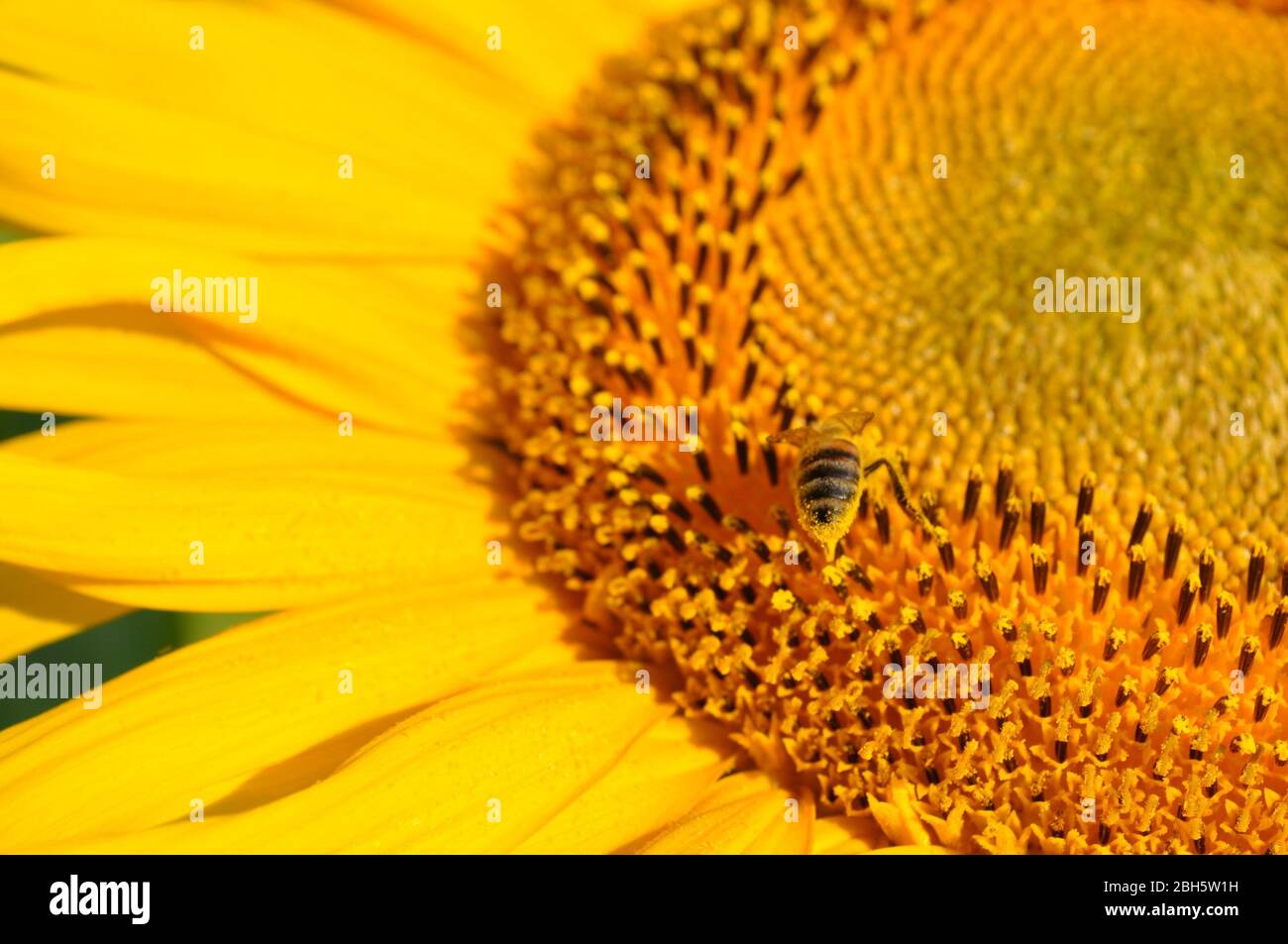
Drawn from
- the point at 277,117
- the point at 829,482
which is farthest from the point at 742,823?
the point at 277,117

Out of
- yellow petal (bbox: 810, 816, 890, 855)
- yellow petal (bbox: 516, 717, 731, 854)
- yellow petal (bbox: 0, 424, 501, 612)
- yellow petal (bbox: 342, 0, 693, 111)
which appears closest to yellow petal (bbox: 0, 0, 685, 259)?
yellow petal (bbox: 342, 0, 693, 111)

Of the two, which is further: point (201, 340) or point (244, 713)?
point (201, 340)

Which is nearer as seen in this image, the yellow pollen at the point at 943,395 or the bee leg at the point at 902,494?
the yellow pollen at the point at 943,395

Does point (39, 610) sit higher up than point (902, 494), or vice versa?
point (902, 494)

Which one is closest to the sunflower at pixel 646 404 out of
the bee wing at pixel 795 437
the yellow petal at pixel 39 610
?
the yellow petal at pixel 39 610

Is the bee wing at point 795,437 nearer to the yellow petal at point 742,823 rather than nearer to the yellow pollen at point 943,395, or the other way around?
the yellow pollen at point 943,395

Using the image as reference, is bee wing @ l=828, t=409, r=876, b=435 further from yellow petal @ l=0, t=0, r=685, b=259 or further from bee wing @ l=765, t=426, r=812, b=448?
yellow petal @ l=0, t=0, r=685, b=259

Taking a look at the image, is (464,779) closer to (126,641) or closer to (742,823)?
(742,823)
